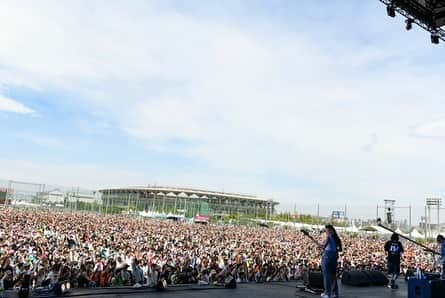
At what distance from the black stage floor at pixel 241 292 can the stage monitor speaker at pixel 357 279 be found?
0.20m

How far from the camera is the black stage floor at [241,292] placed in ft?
19.4

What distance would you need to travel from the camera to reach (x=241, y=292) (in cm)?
671

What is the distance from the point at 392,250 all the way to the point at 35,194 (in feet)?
89.2

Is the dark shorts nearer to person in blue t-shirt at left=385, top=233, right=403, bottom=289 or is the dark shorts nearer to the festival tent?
person in blue t-shirt at left=385, top=233, right=403, bottom=289

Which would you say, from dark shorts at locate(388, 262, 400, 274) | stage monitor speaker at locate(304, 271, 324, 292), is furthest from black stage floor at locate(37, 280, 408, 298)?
dark shorts at locate(388, 262, 400, 274)

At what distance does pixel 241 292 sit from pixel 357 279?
284cm

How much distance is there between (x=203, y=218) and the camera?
4578 cm

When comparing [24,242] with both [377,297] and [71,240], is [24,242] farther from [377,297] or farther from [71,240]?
[377,297]

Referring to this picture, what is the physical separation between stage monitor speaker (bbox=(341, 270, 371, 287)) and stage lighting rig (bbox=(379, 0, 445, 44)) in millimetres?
5734

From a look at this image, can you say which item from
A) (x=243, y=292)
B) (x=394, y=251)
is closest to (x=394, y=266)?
(x=394, y=251)

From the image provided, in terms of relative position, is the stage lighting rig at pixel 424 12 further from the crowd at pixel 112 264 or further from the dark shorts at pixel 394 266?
the crowd at pixel 112 264

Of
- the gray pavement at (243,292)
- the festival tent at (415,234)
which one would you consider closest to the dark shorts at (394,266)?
the gray pavement at (243,292)

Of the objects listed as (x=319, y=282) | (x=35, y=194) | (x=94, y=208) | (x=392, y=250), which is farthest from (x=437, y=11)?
(x=94, y=208)

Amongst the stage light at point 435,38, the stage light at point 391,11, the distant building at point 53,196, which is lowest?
the distant building at point 53,196
